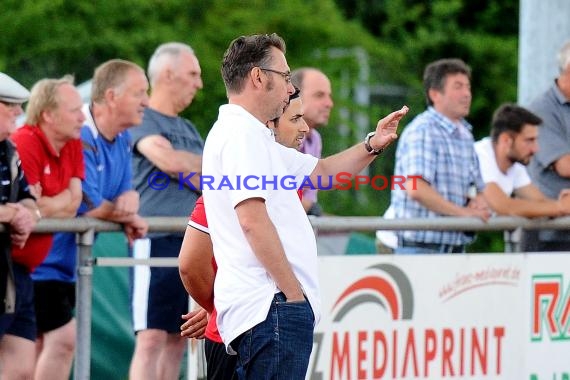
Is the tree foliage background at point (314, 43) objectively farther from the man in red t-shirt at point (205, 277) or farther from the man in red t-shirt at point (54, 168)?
the man in red t-shirt at point (205, 277)

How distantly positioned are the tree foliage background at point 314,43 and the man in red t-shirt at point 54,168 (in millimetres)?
7501

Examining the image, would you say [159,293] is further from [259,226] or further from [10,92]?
[259,226]

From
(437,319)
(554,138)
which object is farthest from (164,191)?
(554,138)

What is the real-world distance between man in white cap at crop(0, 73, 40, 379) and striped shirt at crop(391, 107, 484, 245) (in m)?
2.53

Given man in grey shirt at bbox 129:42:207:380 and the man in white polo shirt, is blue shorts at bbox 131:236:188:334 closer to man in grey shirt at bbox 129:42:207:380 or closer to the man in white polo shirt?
man in grey shirt at bbox 129:42:207:380

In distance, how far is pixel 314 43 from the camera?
16281 millimetres

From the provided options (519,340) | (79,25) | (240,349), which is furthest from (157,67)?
(79,25)

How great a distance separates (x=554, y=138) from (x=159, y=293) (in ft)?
9.74

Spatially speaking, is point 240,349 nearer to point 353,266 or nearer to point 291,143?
point 291,143

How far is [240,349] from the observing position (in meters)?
4.90

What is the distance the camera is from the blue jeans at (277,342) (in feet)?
15.9

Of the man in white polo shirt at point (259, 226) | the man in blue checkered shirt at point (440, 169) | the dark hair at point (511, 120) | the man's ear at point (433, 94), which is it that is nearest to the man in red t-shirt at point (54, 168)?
the man in white polo shirt at point (259, 226)

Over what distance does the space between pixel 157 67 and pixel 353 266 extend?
1.87m

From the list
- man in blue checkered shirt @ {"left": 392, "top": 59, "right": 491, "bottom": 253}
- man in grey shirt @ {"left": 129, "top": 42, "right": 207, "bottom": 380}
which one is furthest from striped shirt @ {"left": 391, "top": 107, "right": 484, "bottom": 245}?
man in grey shirt @ {"left": 129, "top": 42, "right": 207, "bottom": 380}
